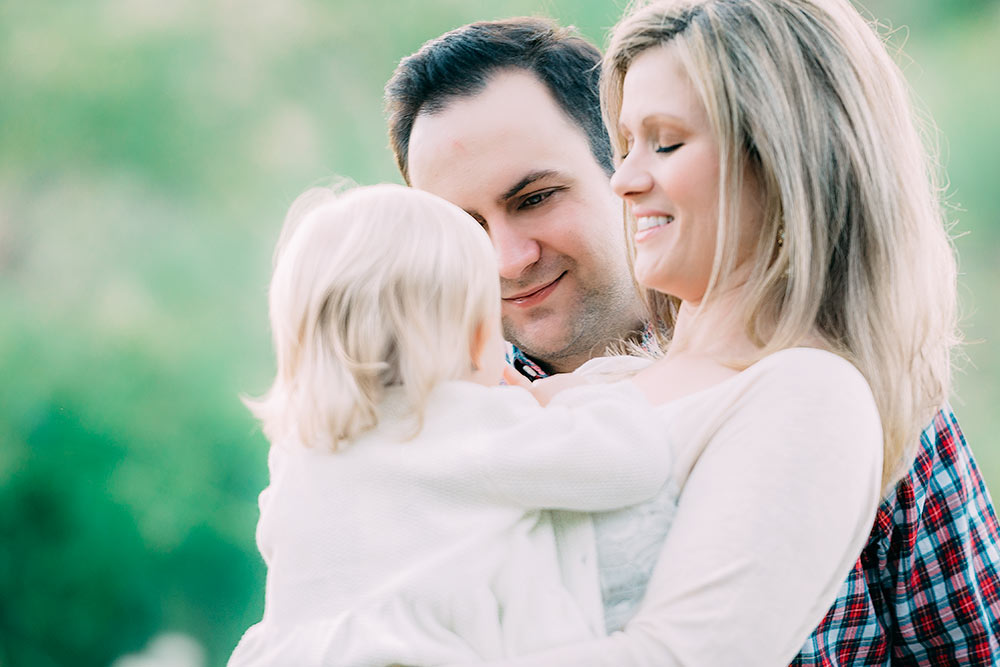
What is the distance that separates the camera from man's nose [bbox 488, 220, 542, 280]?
6.65ft

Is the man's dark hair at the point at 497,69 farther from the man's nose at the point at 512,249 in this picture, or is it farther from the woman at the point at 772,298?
the woman at the point at 772,298

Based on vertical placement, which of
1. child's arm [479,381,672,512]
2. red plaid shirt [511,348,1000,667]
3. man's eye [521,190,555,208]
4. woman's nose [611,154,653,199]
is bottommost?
red plaid shirt [511,348,1000,667]

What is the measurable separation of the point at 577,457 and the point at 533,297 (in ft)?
3.52

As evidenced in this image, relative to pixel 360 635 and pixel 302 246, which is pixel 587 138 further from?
pixel 360 635

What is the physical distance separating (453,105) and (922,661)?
1.37 m

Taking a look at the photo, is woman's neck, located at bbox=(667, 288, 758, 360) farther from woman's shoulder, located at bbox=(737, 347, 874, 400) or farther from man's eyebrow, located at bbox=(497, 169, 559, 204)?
man's eyebrow, located at bbox=(497, 169, 559, 204)

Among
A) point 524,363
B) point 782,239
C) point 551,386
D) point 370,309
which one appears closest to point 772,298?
point 782,239

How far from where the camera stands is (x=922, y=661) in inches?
59.8

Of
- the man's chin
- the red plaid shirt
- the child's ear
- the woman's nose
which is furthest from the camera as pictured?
the man's chin

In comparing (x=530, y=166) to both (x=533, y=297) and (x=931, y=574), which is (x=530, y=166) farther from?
(x=931, y=574)

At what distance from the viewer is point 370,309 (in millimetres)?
1105

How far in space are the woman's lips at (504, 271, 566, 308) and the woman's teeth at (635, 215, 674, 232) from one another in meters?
0.75

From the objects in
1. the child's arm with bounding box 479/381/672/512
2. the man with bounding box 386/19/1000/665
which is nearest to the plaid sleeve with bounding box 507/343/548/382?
the man with bounding box 386/19/1000/665

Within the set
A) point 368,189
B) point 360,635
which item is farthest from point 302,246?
point 360,635
